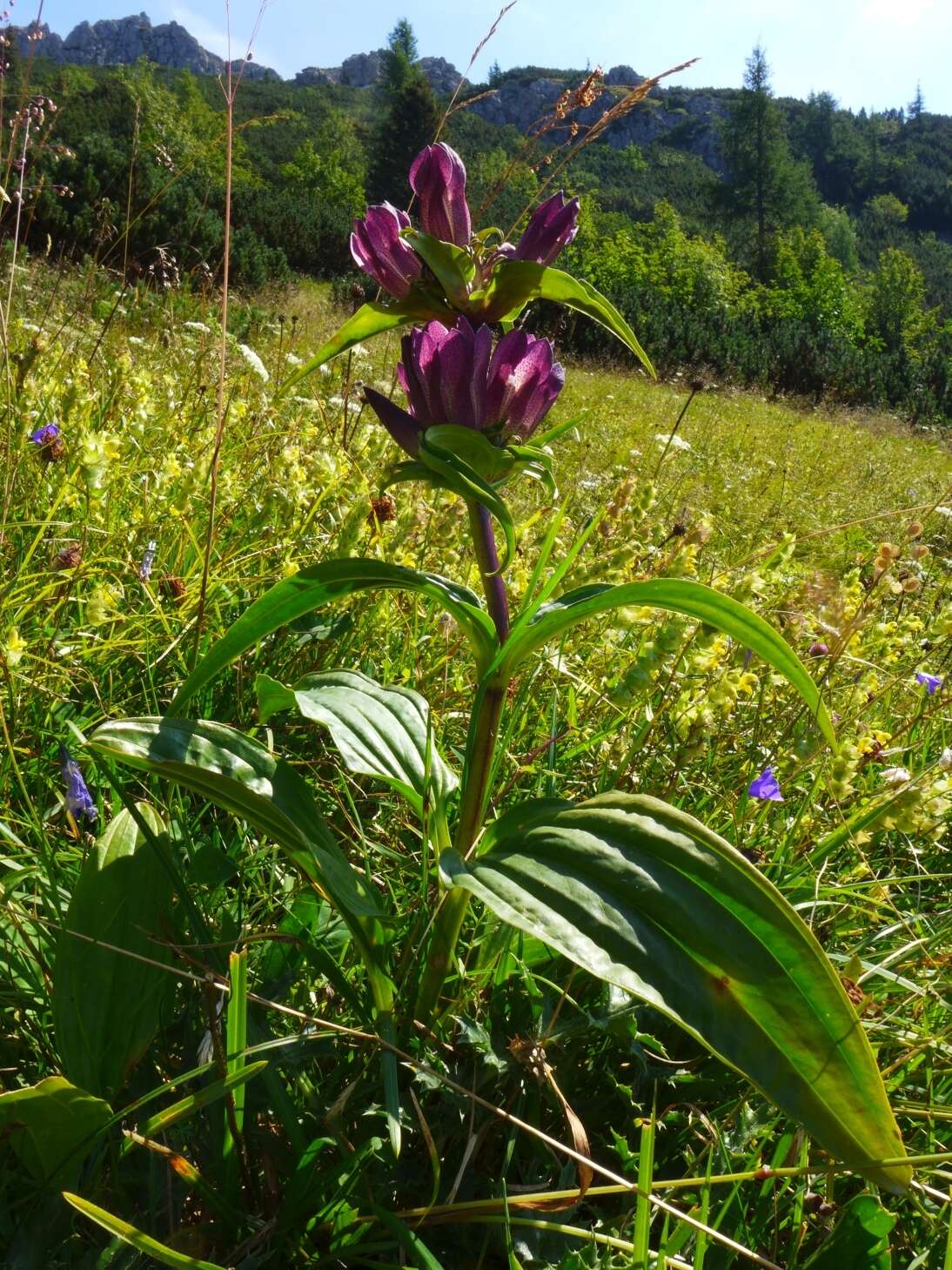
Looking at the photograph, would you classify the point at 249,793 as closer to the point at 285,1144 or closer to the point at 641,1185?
the point at 285,1144

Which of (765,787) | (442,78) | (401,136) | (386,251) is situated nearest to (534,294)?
(386,251)

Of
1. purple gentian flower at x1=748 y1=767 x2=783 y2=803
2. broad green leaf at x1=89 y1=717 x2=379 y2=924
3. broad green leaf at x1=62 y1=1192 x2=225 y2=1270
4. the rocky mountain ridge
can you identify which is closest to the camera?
broad green leaf at x1=62 y1=1192 x2=225 y2=1270

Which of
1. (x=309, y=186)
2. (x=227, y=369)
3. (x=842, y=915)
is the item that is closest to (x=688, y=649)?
(x=842, y=915)

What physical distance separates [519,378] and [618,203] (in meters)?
77.1

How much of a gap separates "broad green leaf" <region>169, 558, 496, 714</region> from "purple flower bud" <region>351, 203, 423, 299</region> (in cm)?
38

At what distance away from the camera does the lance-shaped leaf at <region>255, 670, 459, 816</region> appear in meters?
1.11

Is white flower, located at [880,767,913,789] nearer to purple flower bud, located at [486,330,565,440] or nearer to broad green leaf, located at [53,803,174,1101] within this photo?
purple flower bud, located at [486,330,565,440]

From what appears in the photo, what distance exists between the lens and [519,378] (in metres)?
1.09

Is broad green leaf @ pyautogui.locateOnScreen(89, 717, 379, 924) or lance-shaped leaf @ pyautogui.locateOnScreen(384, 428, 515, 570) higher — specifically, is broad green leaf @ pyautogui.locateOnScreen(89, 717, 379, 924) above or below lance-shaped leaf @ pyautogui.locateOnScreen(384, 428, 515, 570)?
below

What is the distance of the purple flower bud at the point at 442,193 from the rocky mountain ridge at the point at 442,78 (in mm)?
99237

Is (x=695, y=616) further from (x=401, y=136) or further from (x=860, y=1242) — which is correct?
(x=401, y=136)

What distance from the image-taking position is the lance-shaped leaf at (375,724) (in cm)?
111

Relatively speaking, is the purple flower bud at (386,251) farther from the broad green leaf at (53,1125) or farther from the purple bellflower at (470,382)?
the broad green leaf at (53,1125)

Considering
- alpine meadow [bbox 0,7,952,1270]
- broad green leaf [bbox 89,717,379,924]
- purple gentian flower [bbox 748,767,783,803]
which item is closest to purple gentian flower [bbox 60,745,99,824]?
alpine meadow [bbox 0,7,952,1270]
